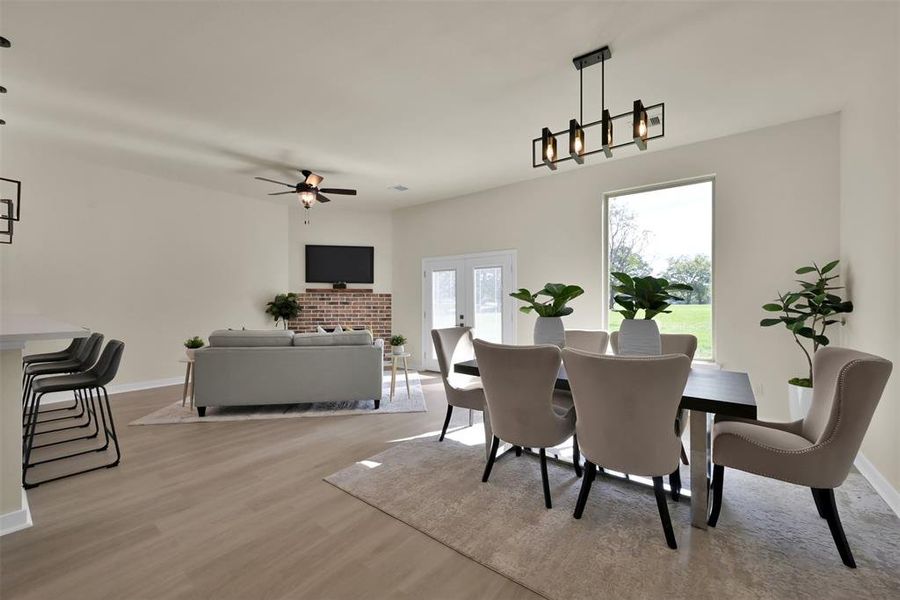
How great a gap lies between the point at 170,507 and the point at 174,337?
3969 mm

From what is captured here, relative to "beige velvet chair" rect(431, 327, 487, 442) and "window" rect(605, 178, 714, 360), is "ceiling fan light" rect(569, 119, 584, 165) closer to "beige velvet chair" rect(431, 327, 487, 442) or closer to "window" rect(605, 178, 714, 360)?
"beige velvet chair" rect(431, 327, 487, 442)

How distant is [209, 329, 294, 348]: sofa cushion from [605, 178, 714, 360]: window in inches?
145

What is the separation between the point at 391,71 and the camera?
110 inches

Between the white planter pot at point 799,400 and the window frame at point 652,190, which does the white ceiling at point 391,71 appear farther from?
the white planter pot at point 799,400

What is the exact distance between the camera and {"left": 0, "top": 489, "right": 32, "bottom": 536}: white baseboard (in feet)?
6.27

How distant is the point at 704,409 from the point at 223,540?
2.36 metres

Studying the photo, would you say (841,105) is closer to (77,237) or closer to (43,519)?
(43,519)

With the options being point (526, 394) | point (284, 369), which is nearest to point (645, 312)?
point (526, 394)

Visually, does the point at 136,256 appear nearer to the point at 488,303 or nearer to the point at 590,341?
the point at 488,303

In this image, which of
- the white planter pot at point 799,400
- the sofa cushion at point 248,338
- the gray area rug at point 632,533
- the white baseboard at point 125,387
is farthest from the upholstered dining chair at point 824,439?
the white baseboard at point 125,387

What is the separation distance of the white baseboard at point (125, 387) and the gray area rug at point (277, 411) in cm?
108

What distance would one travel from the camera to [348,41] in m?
2.47

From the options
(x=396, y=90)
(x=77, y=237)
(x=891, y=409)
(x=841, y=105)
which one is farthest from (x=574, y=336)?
(x=77, y=237)

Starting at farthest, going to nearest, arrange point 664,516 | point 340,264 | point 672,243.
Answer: point 340,264 < point 672,243 < point 664,516
